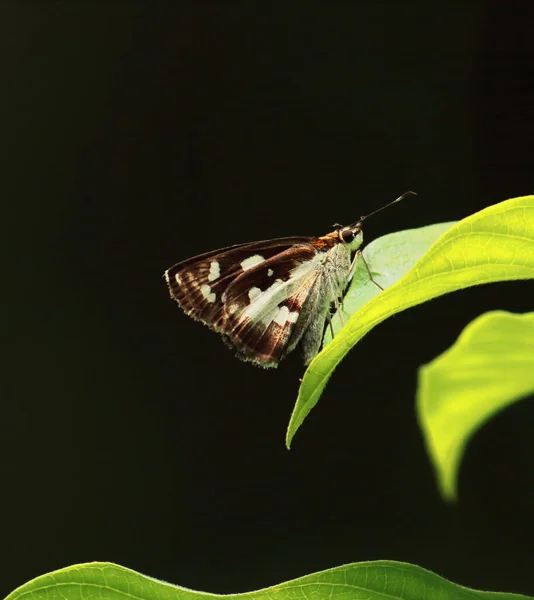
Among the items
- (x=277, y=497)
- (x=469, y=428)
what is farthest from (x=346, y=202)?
(x=469, y=428)

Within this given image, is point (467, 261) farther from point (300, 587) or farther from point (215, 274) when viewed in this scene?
point (215, 274)

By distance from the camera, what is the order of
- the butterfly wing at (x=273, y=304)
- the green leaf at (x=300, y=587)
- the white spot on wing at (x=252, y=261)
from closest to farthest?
the green leaf at (x=300, y=587)
the butterfly wing at (x=273, y=304)
the white spot on wing at (x=252, y=261)

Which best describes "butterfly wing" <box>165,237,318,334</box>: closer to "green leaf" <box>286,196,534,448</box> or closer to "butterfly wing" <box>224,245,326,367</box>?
"butterfly wing" <box>224,245,326,367</box>

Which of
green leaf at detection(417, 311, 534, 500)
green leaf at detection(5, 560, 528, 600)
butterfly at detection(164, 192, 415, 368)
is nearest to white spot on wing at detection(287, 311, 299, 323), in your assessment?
butterfly at detection(164, 192, 415, 368)

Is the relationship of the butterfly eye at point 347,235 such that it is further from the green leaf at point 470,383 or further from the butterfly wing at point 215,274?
the green leaf at point 470,383

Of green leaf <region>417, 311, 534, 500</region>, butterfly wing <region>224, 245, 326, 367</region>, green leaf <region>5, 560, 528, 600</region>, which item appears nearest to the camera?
green leaf <region>417, 311, 534, 500</region>

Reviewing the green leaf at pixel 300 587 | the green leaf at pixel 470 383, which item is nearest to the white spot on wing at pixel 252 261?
the green leaf at pixel 300 587

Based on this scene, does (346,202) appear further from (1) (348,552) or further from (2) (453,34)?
(1) (348,552)
